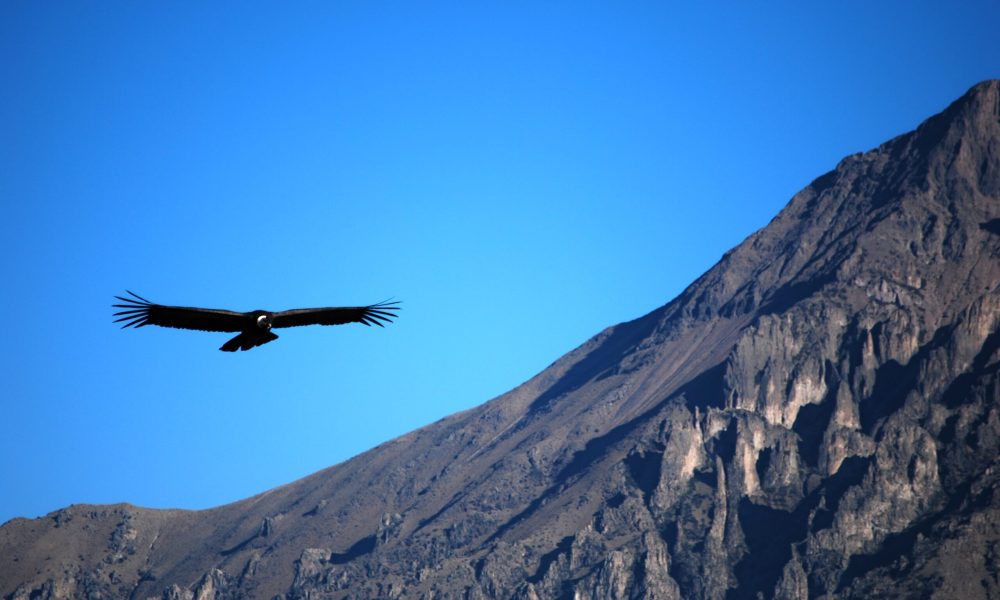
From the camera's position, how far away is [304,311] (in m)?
73.2

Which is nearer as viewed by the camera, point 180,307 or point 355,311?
point 180,307

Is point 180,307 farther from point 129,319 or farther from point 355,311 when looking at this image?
point 355,311

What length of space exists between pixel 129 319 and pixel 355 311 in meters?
10.2

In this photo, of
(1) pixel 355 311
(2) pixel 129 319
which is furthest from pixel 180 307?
(1) pixel 355 311

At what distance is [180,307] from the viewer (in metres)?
70.1

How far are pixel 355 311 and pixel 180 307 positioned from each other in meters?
8.43

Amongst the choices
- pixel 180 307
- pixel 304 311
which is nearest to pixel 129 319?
pixel 180 307

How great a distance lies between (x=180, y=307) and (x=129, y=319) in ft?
8.18

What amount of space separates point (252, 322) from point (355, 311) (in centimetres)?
530

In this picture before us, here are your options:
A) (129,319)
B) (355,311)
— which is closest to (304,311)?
(355,311)

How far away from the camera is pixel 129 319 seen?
232ft

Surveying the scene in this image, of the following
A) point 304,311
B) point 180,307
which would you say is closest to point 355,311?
point 304,311

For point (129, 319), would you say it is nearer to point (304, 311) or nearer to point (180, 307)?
point (180, 307)

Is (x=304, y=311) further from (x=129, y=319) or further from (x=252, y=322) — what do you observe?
(x=129, y=319)
